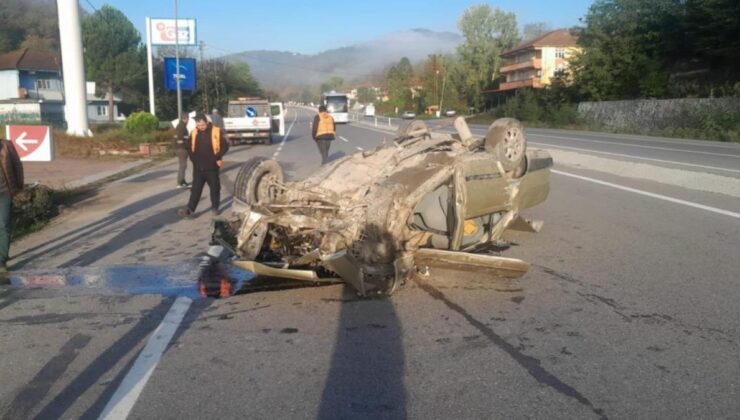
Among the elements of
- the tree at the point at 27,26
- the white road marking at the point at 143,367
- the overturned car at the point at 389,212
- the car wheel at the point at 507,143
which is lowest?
the white road marking at the point at 143,367

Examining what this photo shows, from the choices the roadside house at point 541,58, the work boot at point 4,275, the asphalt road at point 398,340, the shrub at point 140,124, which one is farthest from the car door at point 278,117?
the roadside house at point 541,58

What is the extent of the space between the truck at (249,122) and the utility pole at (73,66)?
6.35 meters

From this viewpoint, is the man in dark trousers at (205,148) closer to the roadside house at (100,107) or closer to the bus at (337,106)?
the bus at (337,106)

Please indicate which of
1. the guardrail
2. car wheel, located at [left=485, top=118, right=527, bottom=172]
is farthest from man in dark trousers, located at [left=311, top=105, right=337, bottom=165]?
the guardrail

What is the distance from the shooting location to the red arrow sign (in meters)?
9.05

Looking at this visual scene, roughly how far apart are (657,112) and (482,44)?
56.3 m

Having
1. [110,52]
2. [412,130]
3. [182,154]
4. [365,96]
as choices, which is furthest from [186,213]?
[365,96]

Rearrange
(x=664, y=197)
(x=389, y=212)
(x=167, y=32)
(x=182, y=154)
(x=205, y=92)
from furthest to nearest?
Result: (x=205, y=92), (x=167, y=32), (x=182, y=154), (x=664, y=197), (x=389, y=212)

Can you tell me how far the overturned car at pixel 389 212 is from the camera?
18.6ft

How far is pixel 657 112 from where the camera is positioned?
40344 millimetres

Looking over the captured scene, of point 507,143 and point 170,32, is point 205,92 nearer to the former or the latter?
point 170,32

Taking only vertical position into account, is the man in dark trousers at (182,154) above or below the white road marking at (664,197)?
above

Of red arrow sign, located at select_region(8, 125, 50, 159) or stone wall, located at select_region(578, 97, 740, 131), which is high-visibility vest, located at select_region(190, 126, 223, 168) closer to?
red arrow sign, located at select_region(8, 125, 50, 159)

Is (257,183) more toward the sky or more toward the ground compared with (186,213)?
more toward the sky
